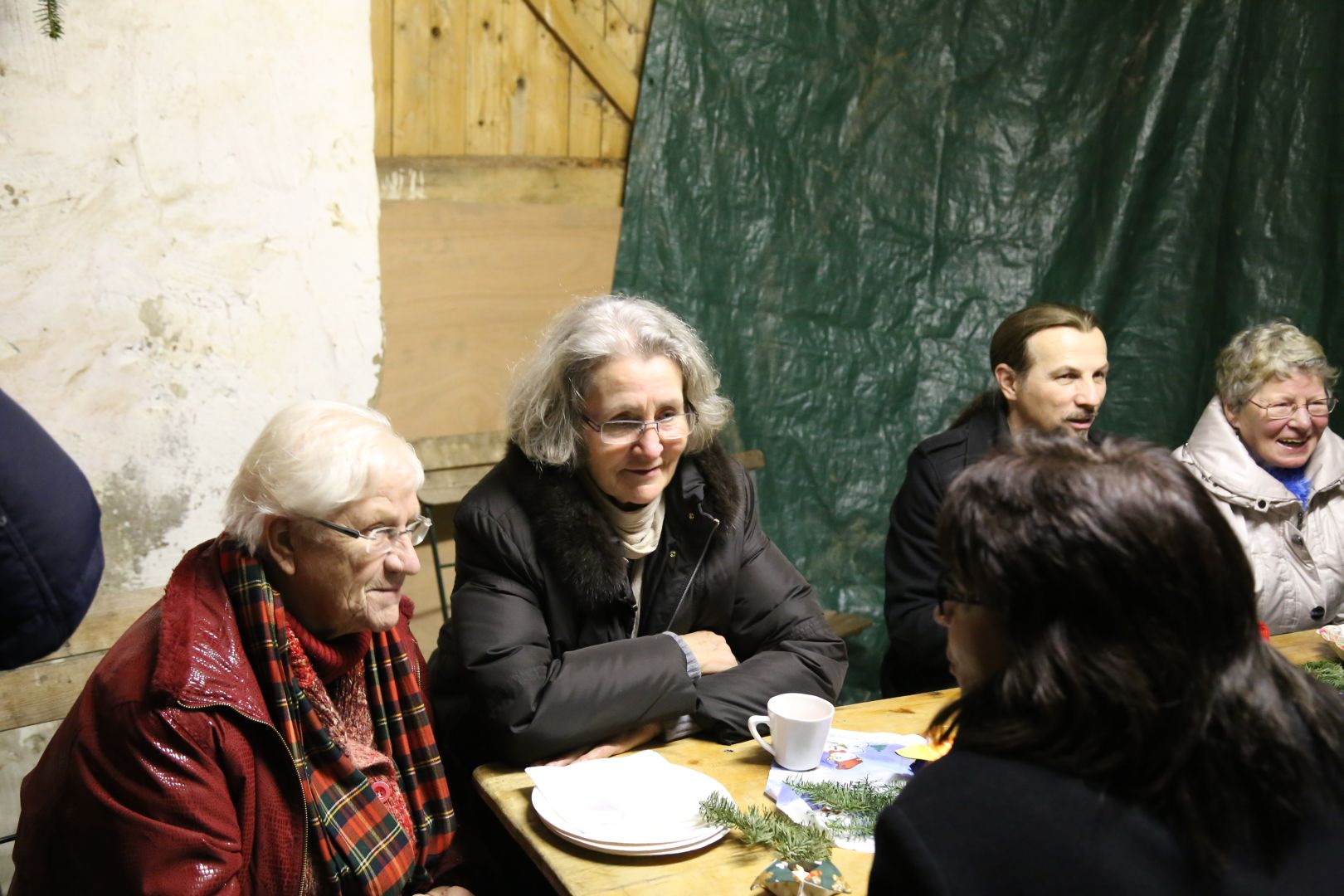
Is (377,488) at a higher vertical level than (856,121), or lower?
lower

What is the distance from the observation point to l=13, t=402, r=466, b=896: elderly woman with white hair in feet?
5.31

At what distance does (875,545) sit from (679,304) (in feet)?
3.67

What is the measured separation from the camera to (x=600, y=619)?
88.5 inches

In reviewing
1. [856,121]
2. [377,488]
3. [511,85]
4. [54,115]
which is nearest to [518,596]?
[377,488]

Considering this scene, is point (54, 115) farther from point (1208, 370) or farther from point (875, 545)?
point (1208, 370)

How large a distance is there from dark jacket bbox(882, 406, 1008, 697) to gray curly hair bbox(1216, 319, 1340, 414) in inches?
28.5

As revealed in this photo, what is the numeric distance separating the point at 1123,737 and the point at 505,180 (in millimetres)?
2776

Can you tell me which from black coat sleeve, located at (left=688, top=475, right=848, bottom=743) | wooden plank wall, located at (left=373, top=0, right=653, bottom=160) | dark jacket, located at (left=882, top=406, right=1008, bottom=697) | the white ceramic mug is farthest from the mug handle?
wooden plank wall, located at (left=373, top=0, right=653, bottom=160)

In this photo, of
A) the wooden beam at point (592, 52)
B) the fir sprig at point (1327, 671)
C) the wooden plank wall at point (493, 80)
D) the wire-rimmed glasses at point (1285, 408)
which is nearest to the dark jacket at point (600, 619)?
the fir sprig at point (1327, 671)

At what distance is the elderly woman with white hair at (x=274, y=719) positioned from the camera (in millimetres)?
1618

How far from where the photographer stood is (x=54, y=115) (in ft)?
A: 8.65

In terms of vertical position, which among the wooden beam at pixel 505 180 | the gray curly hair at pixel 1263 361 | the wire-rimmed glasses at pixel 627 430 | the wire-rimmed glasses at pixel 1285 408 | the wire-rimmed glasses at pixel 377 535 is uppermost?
the wooden beam at pixel 505 180

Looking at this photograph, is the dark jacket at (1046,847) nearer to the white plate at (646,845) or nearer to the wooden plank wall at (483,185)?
the white plate at (646,845)

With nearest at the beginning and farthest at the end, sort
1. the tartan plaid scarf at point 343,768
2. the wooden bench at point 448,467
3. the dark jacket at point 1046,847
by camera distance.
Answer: the dark jacket at point 1046,847 < the tartan plaid scarf at point 343,768 < the wooden bench at point 448,467
